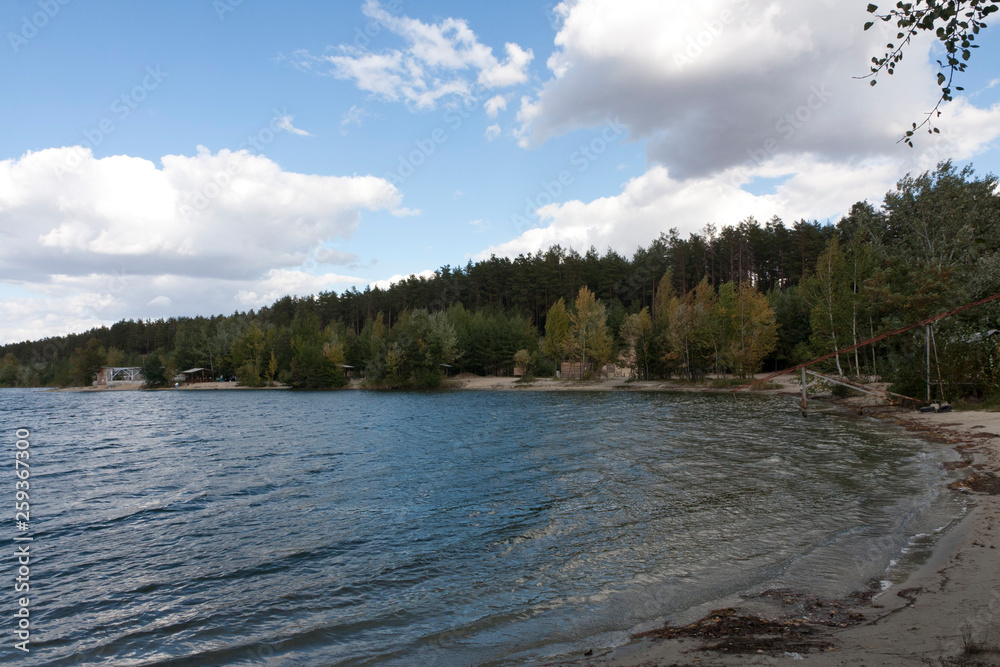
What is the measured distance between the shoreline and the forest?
58.9ft

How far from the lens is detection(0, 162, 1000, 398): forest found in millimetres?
29891

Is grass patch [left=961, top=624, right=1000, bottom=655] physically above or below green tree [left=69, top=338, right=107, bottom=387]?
below

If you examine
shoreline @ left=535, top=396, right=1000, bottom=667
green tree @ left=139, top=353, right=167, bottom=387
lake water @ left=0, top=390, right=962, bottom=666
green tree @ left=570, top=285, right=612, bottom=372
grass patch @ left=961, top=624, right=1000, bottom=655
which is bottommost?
lake water @ left=0, top=390, right=962, bottom=666

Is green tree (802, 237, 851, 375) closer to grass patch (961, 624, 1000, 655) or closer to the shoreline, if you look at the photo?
the shoreline

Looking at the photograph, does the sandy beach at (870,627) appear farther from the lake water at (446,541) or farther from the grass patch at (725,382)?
the grass patch at (725,382)

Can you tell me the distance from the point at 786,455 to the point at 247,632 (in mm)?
19494

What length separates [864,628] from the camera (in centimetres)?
607

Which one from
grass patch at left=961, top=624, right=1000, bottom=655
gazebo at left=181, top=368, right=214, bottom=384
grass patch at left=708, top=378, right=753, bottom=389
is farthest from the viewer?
gazebo at left=181, top=368, right=214, bottom=384

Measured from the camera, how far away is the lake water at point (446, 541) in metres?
7.82

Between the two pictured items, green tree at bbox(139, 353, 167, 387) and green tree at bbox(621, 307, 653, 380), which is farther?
green tree at bbox(139, 353, 167, 387)

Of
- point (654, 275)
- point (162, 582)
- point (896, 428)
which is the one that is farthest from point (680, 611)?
point (654, 275)

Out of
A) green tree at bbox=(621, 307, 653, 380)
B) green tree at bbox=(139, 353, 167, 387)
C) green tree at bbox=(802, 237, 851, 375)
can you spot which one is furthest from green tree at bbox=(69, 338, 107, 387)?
green tree at bbox=(802, 237, 851, 375)

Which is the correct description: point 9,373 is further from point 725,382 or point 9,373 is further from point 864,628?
point 864,628

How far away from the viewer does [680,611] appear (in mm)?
7754
